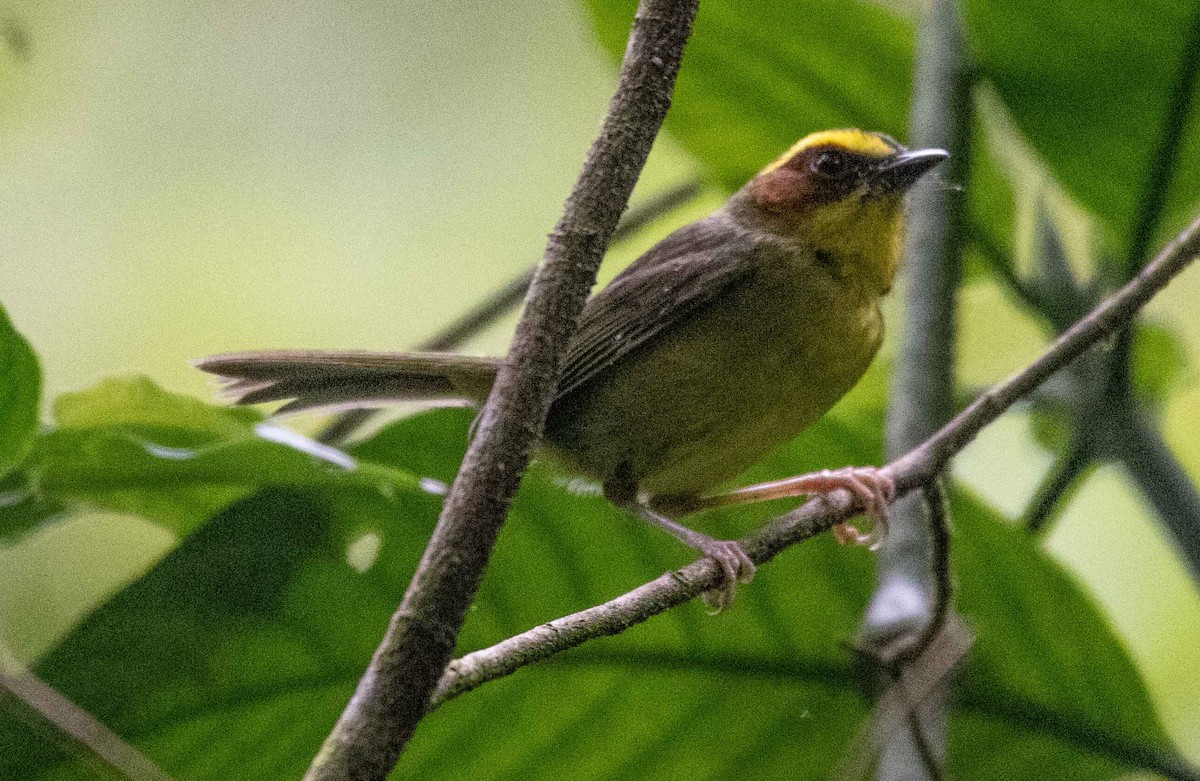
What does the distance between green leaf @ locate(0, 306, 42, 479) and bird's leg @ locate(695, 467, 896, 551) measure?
1.23 metres

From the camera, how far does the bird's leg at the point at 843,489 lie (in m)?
2.26

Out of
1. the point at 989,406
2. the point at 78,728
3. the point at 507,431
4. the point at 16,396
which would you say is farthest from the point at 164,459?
the point at 989,406

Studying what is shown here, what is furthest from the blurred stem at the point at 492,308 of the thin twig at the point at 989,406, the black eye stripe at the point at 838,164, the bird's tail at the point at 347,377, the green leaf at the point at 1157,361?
the green leaf at the point at 1157,361

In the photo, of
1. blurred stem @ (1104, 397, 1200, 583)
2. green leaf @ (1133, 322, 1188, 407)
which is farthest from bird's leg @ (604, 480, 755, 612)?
green leaf @ (1133, 322, 1188, 407)

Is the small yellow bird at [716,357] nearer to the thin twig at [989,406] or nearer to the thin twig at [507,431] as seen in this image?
the thin twig at [989,406]

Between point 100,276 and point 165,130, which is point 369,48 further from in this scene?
point 100,276

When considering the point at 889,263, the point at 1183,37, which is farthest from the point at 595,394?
the point at 1183,37

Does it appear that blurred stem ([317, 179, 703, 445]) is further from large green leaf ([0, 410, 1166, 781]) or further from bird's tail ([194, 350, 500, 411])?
large green leaf ([0, 410, 1166, 781])

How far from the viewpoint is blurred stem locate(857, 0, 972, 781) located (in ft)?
7.15

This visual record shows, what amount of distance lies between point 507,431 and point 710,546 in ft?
4.35

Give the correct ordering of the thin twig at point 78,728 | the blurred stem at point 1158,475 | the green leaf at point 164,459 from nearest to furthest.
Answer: the thin twig at point 78,728 → the green leaf at point 164,459 → the blurred stem at point 1158,475

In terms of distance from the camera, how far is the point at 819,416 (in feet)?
8.94

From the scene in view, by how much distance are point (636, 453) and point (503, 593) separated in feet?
1.50

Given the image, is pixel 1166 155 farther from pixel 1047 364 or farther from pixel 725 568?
pixel 725 568
